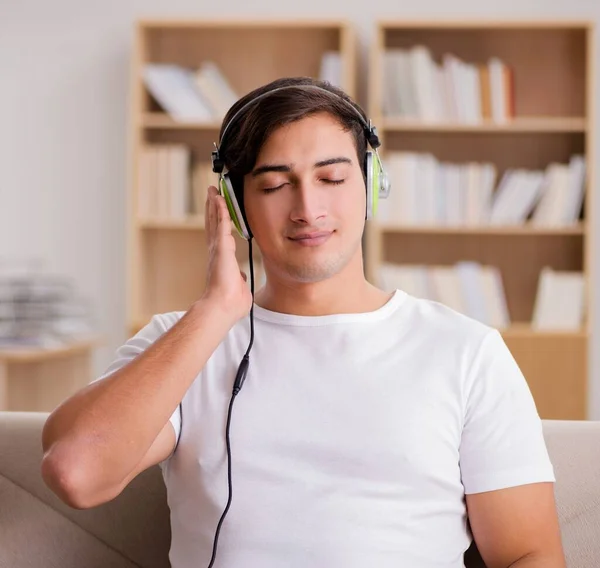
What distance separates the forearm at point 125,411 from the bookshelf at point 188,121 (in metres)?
2.79

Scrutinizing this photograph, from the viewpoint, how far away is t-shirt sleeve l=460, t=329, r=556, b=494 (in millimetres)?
1270

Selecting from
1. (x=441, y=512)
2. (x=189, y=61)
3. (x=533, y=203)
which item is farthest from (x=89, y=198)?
(x=441, y=512)

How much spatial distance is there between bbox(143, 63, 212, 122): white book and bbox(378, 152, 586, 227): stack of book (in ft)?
2.84

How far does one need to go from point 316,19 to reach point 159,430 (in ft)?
10.1

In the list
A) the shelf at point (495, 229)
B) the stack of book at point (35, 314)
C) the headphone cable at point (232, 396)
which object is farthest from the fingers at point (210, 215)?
the shelf at point (495, 229)

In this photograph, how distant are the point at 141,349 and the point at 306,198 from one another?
0.33 meters

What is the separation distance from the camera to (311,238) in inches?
55.6

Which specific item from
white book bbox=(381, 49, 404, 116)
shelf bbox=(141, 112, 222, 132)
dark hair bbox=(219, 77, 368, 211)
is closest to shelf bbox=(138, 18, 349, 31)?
white book bbox=(381, 49, 404, 116)

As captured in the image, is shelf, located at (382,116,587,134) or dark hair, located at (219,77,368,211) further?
shelf, located at (382,116,587,134)

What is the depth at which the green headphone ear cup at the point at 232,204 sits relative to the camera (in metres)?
1.44

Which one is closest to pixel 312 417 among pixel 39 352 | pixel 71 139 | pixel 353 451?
pixel 353 451

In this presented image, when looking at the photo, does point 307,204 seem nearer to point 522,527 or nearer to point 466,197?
point 522,527

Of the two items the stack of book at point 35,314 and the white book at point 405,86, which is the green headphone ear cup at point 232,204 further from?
the white book at point 405,86

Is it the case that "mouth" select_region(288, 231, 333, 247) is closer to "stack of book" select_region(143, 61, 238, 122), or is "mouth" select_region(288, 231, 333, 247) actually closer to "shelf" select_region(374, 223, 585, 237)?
"shelf" select_region(374, 223, 585, 237)
